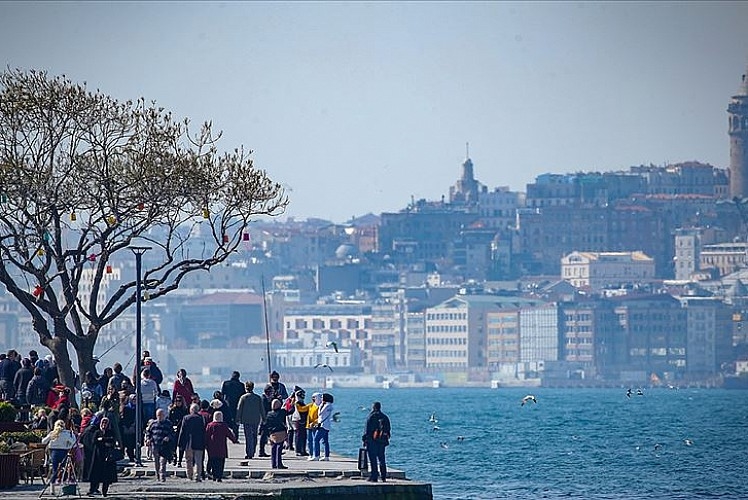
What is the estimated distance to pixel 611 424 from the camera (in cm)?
8444

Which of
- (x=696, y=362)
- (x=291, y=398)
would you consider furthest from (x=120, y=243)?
(x=696, y=362)

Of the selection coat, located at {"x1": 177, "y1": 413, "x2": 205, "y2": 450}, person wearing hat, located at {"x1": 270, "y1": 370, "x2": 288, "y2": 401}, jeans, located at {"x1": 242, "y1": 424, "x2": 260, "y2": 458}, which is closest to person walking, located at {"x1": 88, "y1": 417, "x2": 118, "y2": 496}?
coat, located at {"x1": 177, "y1": 413, "x2": 205, "y2": 450}

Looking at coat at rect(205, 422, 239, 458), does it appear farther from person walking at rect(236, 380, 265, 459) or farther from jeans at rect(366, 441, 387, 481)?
person walking at rect(236, 380, 265, 459)

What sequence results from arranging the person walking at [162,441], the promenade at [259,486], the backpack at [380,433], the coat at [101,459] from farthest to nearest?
1. the backpack at [380,433]
2. the person walking at [162,441]
3. the promenade at [259,486]
4. the coat at [101,459]

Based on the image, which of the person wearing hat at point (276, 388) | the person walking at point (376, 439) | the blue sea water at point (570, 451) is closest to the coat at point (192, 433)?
the person walking at point (376, 439)

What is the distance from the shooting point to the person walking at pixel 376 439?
1057 inches

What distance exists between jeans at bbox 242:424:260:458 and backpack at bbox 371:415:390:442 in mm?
3512

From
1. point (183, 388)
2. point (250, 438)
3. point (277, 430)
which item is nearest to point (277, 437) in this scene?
point (277, 430)

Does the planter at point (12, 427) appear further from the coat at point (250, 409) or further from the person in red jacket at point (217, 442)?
the person in red jacket at point (217, 442)

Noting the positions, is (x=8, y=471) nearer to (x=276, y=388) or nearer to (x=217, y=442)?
(x=217, y=442)

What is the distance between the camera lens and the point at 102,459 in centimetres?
2473

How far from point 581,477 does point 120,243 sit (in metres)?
16.7

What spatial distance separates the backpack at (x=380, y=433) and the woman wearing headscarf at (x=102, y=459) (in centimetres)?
345

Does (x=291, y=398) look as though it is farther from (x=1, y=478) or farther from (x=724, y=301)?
(x=724, y=301)
